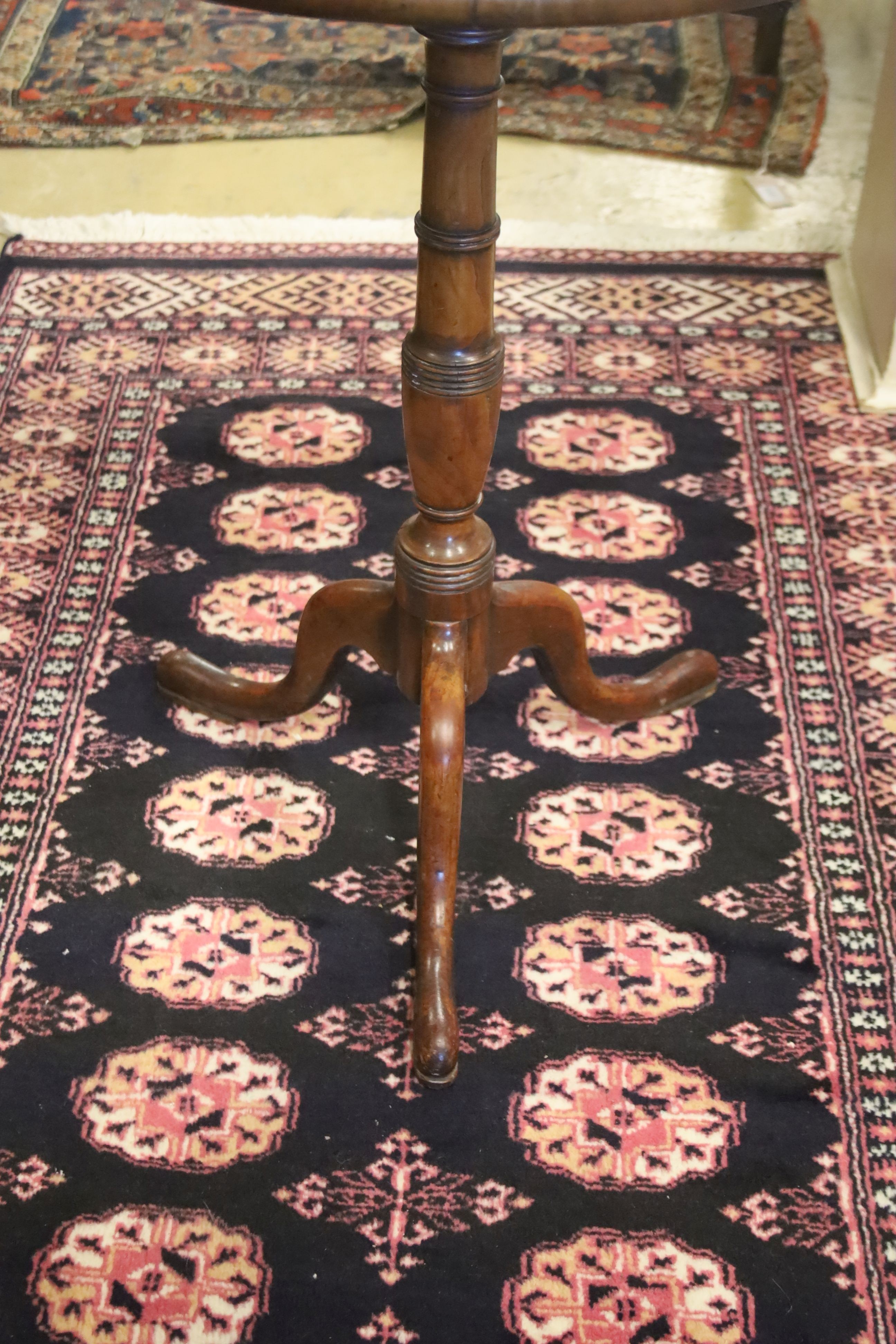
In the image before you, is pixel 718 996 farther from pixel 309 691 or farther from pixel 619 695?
pixel 309 691

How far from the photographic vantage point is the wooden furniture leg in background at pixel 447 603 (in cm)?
113

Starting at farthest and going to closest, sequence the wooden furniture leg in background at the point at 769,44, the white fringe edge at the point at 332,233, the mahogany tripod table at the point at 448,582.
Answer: the wooden furniture leg in background at the point at 769,44, the white fringe edge at the point at 332,233, the mahogany tripod table at the point at 448,582

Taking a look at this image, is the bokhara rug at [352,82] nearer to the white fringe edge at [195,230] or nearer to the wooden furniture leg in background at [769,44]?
the wooden furniture leg in background at [769,44]

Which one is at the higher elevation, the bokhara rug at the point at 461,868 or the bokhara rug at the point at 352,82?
the bokhara rug at the point at 352,82

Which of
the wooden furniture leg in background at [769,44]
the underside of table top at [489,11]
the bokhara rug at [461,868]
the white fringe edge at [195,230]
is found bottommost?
the bokhara rug at [461,868]

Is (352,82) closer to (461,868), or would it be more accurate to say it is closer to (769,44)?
(769,44)

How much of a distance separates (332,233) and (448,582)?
1.43 metres

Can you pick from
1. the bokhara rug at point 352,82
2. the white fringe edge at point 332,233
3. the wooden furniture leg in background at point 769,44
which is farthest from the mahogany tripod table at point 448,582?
the wooden furniture leg in background at point 769,44

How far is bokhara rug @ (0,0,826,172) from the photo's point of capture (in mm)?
2934

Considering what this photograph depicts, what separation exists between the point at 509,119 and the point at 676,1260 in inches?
97.4

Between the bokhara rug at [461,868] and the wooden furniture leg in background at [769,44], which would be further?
the wooden furniture leg in background at [769,44]

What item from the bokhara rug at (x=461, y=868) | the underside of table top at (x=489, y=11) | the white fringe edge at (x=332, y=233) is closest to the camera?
the underside of table top at (x=489, y=11)

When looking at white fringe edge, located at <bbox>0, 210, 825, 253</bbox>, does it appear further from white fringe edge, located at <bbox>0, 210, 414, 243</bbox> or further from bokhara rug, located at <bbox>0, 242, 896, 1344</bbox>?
bokhara rug, located at <bbox>0, 242, 896, 1344</bbox>

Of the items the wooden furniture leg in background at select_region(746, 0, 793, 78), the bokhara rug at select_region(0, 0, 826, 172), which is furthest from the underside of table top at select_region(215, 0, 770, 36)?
the wooden furniture leg in background at select_region(746, 0, 793, 78)
